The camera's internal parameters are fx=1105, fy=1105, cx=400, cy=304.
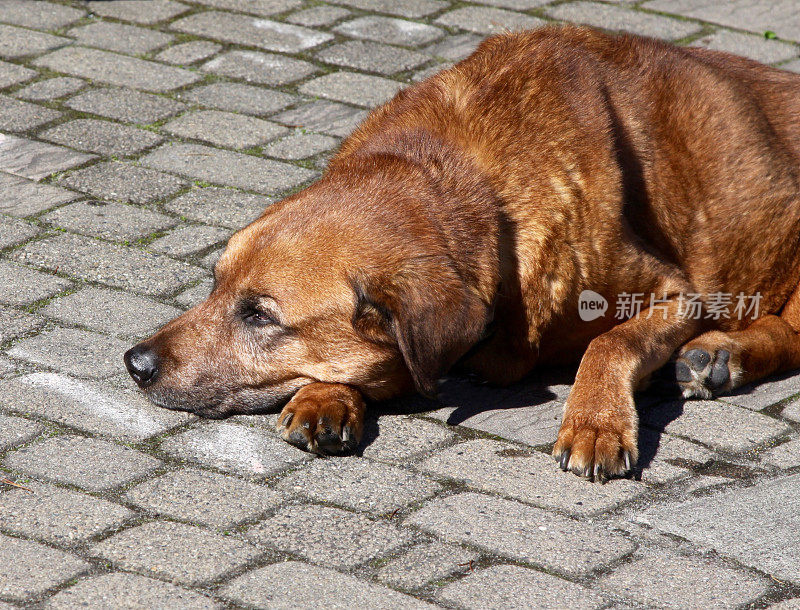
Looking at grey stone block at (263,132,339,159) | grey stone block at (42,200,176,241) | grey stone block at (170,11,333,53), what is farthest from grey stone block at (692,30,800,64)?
grey stone block at (42,200,176,241)

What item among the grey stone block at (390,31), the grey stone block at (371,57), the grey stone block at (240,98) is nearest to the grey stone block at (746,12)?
the grey stone block at (390,31)

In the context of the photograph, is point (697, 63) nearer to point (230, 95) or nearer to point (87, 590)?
point (230, 95)

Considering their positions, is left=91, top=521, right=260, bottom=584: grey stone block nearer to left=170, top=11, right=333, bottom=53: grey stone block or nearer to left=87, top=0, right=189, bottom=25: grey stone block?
left=170, top=11, right=333, bottom=53: grey stone block

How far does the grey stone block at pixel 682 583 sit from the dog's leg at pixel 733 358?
1.21m

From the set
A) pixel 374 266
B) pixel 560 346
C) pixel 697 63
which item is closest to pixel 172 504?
pixel 374 266

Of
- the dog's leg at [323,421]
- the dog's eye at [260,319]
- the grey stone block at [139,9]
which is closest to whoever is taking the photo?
the dog's leg at [323,421]

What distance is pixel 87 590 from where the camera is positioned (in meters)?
3.12

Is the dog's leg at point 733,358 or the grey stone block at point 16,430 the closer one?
the grey stone block at point 16,430

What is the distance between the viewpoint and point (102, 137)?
625 cm

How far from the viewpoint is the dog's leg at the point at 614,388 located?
12.7ft

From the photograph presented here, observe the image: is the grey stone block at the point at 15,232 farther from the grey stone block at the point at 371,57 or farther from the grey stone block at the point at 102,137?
the grey stone block at the point at 371,57

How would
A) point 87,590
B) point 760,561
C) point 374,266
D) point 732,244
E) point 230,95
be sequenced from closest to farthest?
1. point 87,590
2. point 760,561
3. point 374,266
4. point 732,244
5. point 230,95

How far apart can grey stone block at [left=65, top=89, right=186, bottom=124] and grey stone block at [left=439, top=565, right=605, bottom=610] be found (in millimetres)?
4061

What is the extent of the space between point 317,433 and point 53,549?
3.28 ft
